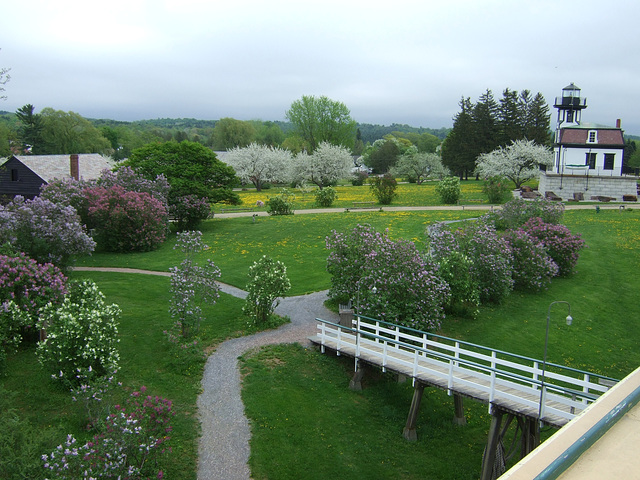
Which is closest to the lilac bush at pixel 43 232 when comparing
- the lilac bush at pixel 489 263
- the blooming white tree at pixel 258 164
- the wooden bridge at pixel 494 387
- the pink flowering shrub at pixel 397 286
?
the pink flowering shrub at pixel 397 286

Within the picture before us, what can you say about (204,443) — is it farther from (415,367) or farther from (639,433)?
(639,433)

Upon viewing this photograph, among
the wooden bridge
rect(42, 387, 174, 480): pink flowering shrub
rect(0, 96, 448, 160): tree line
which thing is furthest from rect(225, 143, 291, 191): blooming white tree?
rect(42, 387, 174, 480): pink flowering shrub

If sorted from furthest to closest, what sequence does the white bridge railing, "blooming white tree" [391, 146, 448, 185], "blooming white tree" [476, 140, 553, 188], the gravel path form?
1. "blooming white tree" [391, 146, 448, 185]
2. "blooming white tree" [476, 140, 553, 188]
3. the gravel path
4. the white bridge railing

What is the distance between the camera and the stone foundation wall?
54.7m

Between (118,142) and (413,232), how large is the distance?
10037 centimetres

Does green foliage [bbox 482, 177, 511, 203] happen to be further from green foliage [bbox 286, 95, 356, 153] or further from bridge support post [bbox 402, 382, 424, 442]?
green foliage [bbox 286, 95, 356, 153]

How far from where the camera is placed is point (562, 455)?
282cm

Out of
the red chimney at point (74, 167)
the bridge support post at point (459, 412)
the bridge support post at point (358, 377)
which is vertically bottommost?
the bridge support post at point (459, 412)

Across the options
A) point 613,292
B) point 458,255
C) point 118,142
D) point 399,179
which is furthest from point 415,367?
point 118,142

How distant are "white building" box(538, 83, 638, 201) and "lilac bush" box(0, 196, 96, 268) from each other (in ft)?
162

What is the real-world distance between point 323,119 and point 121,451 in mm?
94371

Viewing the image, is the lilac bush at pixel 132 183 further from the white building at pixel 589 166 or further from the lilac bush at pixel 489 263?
the white building at pixel 589 166

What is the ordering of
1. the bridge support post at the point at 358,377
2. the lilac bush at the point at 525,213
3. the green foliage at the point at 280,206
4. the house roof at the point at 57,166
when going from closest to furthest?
1. the bridge support post at the point at 358,377
2. the lilac bush at the point at 525,213
3. the house roof at the point at 57,166
4. the green foliage at the point at 280,206

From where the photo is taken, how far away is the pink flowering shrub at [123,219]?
3356 cm
